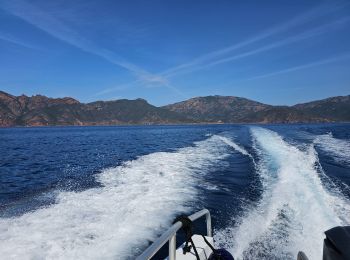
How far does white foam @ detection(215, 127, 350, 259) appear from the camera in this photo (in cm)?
706

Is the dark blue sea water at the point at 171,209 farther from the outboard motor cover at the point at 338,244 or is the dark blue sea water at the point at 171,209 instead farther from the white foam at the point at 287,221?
the outboard motor cover at the point at 338,244

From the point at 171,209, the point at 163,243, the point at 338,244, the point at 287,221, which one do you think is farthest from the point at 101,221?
the point at 338,244

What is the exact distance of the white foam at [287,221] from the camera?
706 centimetres

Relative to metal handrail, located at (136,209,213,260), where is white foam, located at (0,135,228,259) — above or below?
below

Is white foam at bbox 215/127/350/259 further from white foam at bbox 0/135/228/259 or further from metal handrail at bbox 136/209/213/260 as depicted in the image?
metal handrail at bbox 136/209/213/260

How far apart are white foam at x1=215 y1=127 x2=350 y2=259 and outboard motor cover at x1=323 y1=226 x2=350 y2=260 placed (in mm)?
4198

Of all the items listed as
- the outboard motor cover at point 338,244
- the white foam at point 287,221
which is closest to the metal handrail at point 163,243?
the outboard motor cover at point 338,244

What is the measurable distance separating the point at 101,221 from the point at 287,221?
484 cm

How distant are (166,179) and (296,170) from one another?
5901 mm

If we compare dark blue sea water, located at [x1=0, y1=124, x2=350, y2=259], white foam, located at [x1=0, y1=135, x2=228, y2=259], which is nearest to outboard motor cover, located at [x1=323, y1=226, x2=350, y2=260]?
dark blue sea water, located at [x1=0, y1=124, x2=350, y2=259]

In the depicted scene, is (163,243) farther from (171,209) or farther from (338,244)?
(171,209)

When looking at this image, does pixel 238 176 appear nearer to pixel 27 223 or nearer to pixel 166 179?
pixel 166 179

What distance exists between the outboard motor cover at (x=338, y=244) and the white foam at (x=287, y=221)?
13.8 ft

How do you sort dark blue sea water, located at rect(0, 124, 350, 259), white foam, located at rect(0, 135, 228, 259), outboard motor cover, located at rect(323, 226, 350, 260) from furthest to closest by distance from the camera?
dark blue sea water, located at rect(0, 124, 350, 259)
white foam, located at rect(0, 135, 228, 259)
outboard motor cover, located at rect(323, 226, 350, 260)
